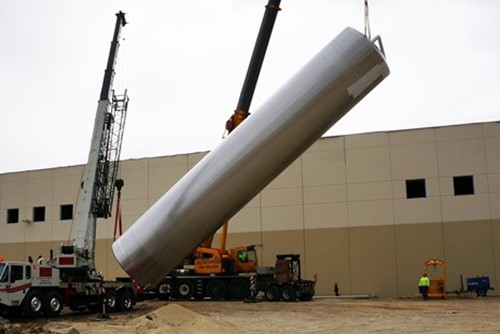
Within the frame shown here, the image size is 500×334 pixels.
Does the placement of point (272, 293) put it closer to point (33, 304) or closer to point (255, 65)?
point (255, 65)

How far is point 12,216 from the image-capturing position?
43875 mm

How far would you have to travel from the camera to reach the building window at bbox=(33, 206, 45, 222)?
140 feet

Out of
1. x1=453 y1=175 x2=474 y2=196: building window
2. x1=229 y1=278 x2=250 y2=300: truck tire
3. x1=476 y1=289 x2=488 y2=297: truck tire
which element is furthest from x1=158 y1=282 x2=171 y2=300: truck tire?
x1=453 y1=175 x2=474 y2=196: building window

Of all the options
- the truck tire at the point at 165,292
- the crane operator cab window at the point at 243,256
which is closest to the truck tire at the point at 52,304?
the truck tire at the point at 165,292

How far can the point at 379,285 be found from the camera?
3288 cm

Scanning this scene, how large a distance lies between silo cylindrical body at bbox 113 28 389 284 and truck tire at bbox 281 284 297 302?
918 inches

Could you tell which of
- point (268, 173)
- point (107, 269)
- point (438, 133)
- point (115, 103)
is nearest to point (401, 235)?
point (438, 133)

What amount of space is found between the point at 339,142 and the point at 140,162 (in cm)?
1340

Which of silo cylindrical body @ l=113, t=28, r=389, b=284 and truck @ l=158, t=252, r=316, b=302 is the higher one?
silo cylindrical body @ l=113, t=28, r=389, b=284

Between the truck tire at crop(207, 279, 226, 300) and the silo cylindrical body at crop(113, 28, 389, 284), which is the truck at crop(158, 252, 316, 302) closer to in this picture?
the truck tire at crop(207, 279, 226, 300)

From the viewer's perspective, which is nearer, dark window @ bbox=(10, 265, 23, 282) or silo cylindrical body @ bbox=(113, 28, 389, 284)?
silo cylindrical body @ bbox=(113, 28, 389, 284)

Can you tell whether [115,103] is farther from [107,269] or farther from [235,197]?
[235,197]

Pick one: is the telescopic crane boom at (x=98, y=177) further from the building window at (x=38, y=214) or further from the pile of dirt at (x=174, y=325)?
the building window at (x=38, y=214)

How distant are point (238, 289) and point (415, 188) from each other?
36.8ft
